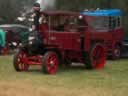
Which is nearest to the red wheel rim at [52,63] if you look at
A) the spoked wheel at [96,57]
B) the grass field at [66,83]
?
the grass field at [66,83]

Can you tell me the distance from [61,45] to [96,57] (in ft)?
7.04

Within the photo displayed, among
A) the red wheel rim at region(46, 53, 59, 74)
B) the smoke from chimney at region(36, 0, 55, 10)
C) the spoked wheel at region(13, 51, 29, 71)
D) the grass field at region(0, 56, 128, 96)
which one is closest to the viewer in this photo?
the grass field at region(0, 56, 128, 96)

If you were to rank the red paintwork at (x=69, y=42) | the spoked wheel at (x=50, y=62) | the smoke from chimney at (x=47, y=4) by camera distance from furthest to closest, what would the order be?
1. the smoke from chimney at (x=47, y=4)
2. the red paintwork at (x=69, y=42)
3. the spoked wheel at (x=50, y=62)

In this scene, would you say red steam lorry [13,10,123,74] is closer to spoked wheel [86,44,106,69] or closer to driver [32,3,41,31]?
spoked wheel [86,44,106,69]

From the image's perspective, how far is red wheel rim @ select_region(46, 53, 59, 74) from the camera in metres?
16.8

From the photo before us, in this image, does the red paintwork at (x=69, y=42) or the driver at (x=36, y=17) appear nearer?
the driver at (x=36, y=17)

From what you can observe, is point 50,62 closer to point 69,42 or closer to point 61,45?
point 61,45

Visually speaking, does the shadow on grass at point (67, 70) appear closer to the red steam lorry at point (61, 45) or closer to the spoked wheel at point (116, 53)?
the red steam lorry at point (61, 45)

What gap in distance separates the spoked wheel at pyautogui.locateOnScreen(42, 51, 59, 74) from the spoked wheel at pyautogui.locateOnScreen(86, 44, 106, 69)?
1.77 m

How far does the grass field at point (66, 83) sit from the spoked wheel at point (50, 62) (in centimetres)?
22

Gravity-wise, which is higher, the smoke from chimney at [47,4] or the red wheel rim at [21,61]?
the smoke from chimney at [47,4]

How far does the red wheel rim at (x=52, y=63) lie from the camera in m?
16.8

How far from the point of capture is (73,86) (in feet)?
43.8

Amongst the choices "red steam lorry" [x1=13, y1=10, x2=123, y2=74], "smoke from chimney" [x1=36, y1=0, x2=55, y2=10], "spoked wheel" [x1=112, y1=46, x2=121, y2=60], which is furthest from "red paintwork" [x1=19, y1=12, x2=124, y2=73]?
"smoke from chimney" [x1=36, y1=0, x2=55, y2=10]
